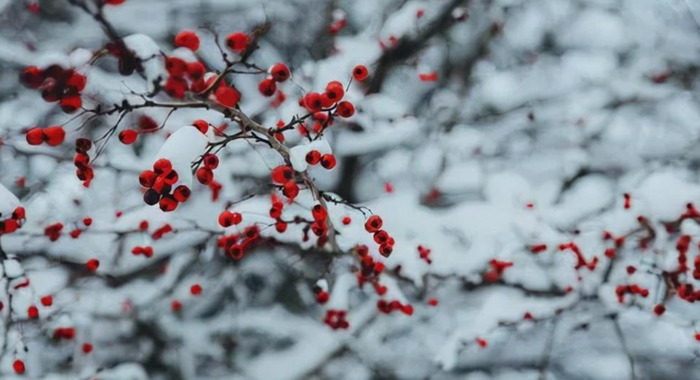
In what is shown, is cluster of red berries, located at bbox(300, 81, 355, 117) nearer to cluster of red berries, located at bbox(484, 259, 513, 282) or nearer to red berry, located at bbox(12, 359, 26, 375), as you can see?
red berry, located at bbox(12, 359, 26, 375)

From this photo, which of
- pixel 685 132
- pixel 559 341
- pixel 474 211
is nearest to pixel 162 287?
pixel 474 211

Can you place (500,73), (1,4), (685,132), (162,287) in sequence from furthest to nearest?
(500,73) → (685,132) → (162,287) → (1,4)

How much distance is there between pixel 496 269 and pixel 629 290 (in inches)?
36.6

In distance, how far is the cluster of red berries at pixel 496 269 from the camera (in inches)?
155

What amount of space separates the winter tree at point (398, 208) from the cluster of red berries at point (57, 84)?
4.04 feet

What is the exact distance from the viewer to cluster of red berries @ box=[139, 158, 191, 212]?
5.40ft

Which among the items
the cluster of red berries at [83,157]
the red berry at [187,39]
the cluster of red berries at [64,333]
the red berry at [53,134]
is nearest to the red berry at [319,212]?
the red berry at [187,39]

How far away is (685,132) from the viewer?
463cm

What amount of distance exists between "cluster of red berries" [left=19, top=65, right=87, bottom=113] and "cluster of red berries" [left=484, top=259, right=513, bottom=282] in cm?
314

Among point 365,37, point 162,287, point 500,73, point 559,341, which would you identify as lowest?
point 559,341

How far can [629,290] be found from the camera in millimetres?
3645

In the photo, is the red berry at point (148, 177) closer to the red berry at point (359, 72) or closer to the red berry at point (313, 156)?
the red berry at point (313, 156)

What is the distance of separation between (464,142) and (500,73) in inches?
33.2

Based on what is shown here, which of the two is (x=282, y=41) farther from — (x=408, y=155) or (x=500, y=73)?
(x=500, y=73)
